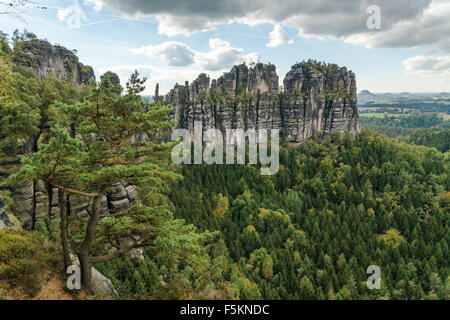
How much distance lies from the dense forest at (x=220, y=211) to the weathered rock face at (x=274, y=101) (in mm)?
7208

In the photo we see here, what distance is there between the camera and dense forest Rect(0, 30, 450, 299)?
1177 cm

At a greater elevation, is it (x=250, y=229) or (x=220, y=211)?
(x=220, y=211)

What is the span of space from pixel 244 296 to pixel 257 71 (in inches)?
3096

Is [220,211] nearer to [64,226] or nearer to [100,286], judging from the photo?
[100,286]

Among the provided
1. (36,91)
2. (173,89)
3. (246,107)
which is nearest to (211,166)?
(246,107)

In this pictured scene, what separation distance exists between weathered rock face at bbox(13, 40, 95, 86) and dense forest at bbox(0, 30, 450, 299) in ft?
76.3

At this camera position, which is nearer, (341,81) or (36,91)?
(36,91)

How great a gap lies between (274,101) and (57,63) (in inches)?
2558

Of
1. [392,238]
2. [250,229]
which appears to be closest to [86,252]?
[250,229]

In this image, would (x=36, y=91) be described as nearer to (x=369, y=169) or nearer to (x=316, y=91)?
(x=369, y=169)

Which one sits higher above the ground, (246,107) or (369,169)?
(246,107)

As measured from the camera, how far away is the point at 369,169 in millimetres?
66438

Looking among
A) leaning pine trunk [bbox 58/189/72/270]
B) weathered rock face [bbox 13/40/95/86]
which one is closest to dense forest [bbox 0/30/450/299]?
leaning pine trunk [bbox 58/189/72/270]

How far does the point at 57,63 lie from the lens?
58.5 meters
